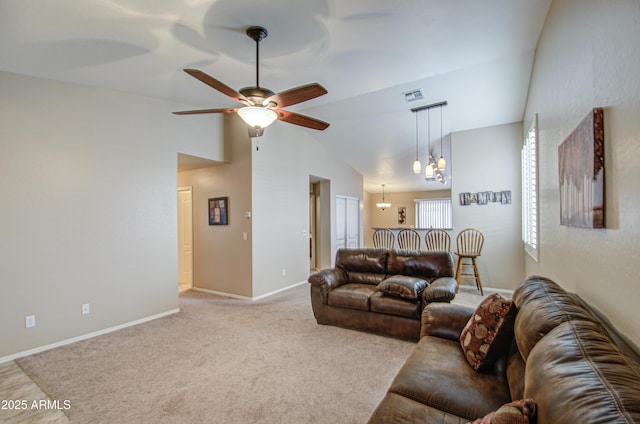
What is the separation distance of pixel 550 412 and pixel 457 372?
2.88 ft

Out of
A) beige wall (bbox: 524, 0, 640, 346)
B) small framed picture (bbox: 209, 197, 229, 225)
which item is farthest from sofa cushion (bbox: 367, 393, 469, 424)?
small framed picture (bbox: 209, 197, 229, 225)

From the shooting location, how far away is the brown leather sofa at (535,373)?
810mm

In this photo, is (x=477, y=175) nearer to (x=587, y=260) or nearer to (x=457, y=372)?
(x=587, y=260)

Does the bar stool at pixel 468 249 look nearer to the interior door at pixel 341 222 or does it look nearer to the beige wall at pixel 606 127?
the beige wall at pixel 606 127

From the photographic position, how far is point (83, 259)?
11.2 ft

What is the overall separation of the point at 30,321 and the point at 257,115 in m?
3.13

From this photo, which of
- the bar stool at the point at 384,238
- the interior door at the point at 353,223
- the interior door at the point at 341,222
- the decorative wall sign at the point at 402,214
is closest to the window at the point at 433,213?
the decorative wall sign at the point at 402,214

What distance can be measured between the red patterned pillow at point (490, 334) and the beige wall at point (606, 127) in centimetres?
44

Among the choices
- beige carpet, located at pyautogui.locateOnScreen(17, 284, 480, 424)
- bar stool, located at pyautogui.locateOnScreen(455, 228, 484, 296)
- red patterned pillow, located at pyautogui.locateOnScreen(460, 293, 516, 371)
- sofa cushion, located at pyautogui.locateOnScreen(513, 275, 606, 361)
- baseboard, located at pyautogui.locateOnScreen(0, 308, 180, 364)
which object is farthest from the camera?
bar stool, located at pyautogui.locateOnScreen(455, 228, 484, 296)

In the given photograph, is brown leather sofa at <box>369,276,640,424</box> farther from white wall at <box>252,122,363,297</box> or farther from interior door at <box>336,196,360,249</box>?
interior door at <box>336,196,360,249</box>

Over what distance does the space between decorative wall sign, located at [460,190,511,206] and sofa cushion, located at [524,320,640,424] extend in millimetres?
4429

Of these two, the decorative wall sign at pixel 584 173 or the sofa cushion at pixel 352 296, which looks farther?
the sofa cushion at pixel 352 296

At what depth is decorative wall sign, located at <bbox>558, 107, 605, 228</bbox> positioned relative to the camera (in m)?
1.48

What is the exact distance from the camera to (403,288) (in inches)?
126
